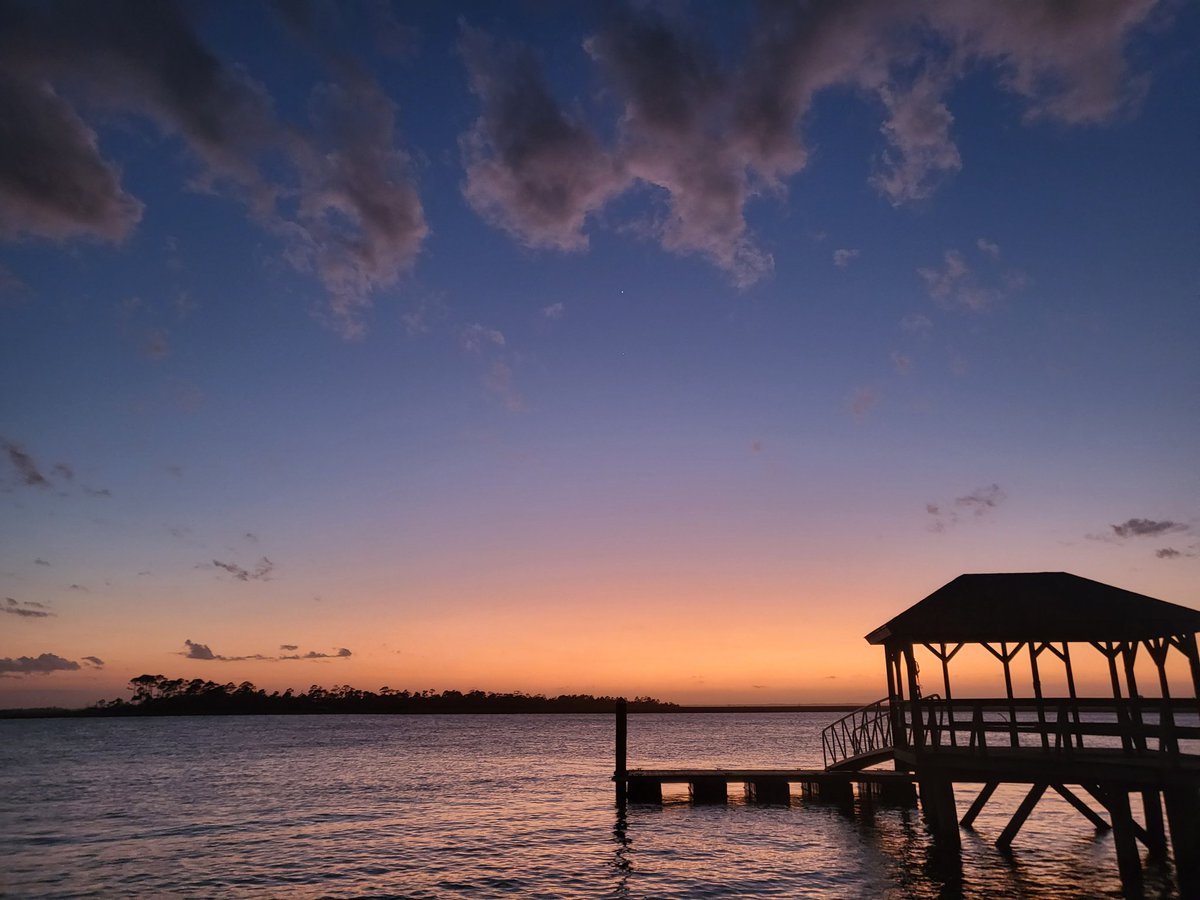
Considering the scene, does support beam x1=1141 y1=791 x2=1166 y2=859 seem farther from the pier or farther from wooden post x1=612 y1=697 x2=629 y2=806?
wooden post x1=612 y1=697 x2=629 y2=806

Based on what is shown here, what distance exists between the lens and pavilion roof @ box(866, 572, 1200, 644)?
18734mm

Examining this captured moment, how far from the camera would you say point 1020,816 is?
2198 centimetres

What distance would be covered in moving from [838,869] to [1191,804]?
8.85 metres

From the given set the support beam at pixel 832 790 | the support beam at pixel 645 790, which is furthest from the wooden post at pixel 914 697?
the support beam at pixel 645 790

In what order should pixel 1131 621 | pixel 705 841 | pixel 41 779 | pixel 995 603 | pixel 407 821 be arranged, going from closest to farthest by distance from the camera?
1. pixel 1131 621
2. pixel 995 603
3. pixel 705 841
4. pixel 407 821
5. pixel 41 779

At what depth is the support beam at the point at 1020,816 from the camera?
2103cm

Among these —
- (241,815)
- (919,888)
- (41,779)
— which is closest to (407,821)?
(241,815)

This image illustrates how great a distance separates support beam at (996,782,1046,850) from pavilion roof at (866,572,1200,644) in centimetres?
460

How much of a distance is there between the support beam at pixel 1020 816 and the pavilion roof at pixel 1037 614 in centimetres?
460

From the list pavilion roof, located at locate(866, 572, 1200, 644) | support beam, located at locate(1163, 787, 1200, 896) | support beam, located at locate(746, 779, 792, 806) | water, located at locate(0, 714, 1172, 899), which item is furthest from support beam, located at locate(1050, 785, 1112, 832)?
support beam, located at locate(746, 779, 792, 806)

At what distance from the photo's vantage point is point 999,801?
114 ft

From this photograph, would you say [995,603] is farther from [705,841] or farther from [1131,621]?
[705,841]

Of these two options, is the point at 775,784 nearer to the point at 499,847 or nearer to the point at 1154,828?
the point at 499,847

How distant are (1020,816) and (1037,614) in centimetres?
690
